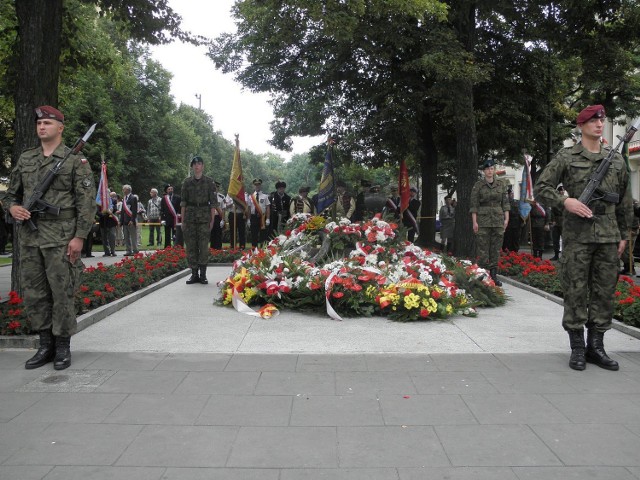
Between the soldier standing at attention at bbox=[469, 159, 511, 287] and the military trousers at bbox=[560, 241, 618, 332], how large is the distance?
512 centimetres

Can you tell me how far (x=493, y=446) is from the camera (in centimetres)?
356

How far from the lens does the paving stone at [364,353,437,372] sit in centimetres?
529

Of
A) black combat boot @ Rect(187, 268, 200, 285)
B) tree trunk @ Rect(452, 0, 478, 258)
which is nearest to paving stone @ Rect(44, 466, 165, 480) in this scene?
black combat boot @ Rect(187, 268, 200, 285)

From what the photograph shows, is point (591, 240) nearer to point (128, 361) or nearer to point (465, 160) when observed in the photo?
point (128, 361)

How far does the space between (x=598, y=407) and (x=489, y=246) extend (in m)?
6.71

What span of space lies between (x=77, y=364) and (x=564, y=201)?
15.0ft

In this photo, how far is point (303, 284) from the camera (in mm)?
7969

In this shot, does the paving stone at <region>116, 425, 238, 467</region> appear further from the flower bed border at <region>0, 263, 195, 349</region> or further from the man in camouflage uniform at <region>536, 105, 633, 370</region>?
the man in camouflage uniform at <region>536, 105, 633, 370</region>

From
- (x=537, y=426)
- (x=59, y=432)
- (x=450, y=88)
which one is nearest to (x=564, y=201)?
(x=537, y=426)

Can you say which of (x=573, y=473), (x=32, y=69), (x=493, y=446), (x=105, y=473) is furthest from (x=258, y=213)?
(x=573, y=473)

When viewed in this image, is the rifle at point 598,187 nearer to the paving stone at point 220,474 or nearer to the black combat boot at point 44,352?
the paving stone at point 220,474

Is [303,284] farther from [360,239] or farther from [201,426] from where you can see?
[201,426]

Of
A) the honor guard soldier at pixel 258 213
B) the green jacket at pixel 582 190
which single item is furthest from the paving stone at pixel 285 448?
the honor guard soldier at pixel 258 213

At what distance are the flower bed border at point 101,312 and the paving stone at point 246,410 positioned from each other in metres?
2.65
